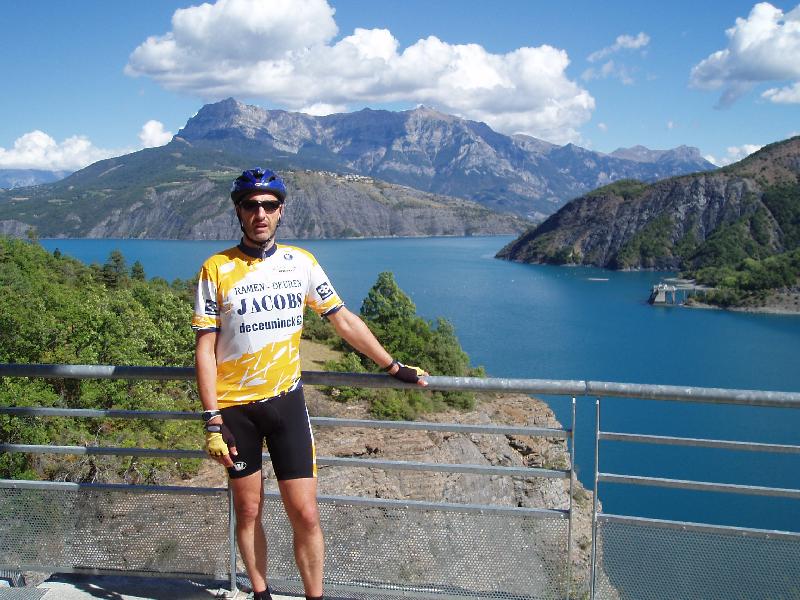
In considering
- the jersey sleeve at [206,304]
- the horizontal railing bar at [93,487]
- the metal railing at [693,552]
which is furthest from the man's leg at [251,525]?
the metal railing at [693,552]

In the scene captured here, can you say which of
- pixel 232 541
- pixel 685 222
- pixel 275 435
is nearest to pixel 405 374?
pixel 275 435

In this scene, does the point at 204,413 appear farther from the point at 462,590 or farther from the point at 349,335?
the point at 462,590

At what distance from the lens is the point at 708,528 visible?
3.49 metres

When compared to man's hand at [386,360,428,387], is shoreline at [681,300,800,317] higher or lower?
lower

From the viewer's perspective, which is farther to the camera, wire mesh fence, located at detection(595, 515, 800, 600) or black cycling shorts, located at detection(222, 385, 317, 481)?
wire mesh fence, located at detection(595, 515, 800, 600)

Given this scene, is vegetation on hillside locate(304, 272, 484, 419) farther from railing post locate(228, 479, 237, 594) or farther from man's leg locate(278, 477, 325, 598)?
man's leg locate(278, 477, 325, 598)

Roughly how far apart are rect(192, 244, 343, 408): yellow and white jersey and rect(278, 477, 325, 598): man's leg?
429mm

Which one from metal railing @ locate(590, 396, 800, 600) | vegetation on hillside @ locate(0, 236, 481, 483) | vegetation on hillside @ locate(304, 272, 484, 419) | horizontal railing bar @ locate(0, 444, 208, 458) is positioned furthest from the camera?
vegetation on hillside @ locate(304, 272, 484, 419)

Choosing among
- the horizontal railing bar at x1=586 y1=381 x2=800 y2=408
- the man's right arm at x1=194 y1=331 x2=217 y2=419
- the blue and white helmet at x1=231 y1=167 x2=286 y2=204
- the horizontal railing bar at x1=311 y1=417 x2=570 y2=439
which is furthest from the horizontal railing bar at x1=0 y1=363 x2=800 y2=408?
the blue and white helmet at x1=231 y1=167 x2=286 y2=204

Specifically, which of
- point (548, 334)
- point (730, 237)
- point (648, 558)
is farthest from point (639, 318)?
point (648, 558)

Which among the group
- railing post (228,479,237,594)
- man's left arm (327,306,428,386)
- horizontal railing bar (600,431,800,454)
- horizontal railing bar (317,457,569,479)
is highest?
man's left arm (327,306,428,386)

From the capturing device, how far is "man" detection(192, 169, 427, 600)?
10.3 feet

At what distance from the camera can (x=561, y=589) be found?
3.67 meters

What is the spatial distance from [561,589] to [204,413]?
6.56 ft
